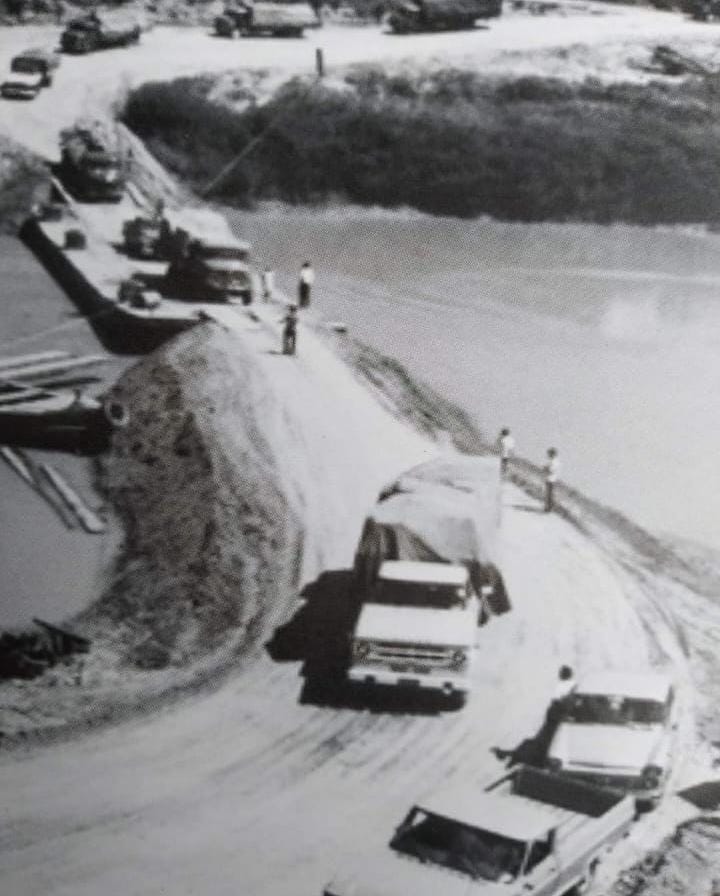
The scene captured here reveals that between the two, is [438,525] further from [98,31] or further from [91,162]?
[98,31]

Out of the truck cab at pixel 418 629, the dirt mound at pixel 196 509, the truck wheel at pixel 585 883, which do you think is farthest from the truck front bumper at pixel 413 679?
the truck wheel at pixel 585 883

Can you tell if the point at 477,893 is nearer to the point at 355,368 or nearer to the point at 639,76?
the point at 355,368

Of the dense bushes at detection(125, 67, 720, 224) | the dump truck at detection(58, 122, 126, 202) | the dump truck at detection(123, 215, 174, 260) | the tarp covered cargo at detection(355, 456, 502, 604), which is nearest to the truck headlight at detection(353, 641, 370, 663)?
the tarp covered cargo at detection(355, 456, 502, 604)

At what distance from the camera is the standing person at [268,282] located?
12.9 m

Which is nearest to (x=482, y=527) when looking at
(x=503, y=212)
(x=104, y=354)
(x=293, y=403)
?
(x=293, y=403)

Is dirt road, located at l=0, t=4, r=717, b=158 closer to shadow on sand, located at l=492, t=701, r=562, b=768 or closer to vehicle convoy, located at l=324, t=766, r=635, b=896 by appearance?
shadow on sand, located at l=492, t=701, r=562, b=768

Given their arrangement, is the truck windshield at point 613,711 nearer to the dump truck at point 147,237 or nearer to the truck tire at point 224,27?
the dump truck at point 147,237

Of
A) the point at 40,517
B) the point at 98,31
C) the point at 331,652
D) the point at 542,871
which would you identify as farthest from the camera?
the point at 98,31

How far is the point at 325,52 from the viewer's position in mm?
12469

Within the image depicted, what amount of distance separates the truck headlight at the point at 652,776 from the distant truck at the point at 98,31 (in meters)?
7.38

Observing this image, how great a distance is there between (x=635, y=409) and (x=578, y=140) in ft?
7.98

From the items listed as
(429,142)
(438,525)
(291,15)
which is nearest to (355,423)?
(438,525)

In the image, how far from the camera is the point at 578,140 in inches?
469

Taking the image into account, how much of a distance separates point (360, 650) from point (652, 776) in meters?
2.26
